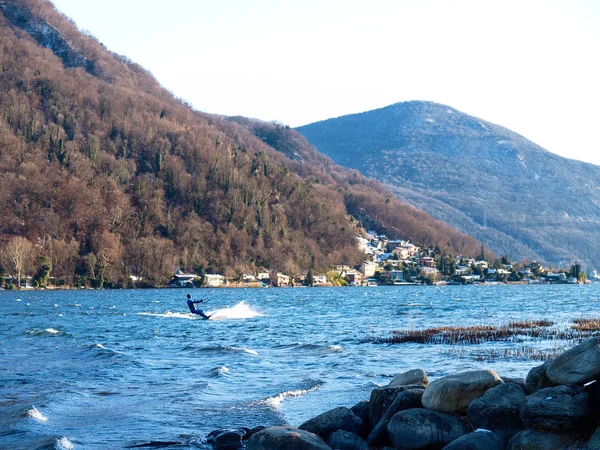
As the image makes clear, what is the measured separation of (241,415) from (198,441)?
10.5 feet

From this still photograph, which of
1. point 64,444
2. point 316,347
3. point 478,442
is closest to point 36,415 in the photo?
point 64,444

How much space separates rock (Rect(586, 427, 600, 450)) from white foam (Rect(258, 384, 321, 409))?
10.3 meters

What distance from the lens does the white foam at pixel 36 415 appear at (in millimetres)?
20031

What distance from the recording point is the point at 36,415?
20281 mm

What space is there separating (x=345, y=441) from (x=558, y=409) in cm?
436

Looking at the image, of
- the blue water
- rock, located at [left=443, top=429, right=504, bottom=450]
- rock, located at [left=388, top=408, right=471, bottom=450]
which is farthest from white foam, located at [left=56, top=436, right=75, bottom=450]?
rock, located at [left=443, top=429, right=504, bottom=450]

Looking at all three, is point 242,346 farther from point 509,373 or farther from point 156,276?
point 156,276

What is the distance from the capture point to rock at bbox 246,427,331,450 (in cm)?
1393

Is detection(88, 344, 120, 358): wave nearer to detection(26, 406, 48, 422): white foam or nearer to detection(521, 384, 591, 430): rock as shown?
detection(26, 406, 48, 422): white foam

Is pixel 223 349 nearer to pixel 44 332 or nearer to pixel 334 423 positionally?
pixel 44 332

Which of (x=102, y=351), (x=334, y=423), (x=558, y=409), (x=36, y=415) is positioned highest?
(x=558, y=409)

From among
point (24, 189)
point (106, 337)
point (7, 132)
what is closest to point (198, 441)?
point (106, 337)

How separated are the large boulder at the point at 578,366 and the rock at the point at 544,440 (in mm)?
1045

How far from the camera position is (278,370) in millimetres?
29953
